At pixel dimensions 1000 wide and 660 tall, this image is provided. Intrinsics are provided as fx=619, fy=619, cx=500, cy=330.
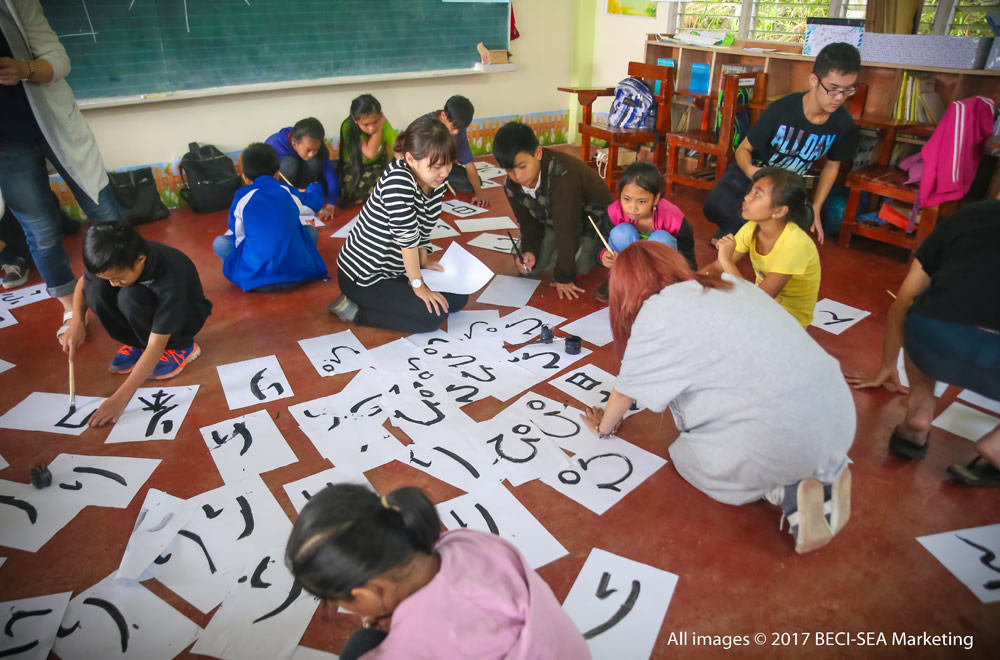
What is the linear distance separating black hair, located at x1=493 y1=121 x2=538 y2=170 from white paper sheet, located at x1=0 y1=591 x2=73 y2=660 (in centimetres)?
207

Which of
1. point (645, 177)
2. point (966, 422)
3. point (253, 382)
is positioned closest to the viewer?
point (966, 422)

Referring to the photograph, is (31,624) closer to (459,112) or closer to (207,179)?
(459,112)

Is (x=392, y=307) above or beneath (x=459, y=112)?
beneath

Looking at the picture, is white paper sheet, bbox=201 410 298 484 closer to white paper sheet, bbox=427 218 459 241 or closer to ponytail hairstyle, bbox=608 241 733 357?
ponytail hairstyle, bbox=608 241 733 357

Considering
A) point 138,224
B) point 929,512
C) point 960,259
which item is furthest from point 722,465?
point 138,224

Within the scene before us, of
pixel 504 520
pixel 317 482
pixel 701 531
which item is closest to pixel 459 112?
pixel 317 482

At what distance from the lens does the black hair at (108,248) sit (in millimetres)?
1912

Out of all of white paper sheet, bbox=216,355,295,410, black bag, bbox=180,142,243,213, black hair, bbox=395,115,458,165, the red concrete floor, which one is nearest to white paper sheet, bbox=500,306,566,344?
the red concrete floor

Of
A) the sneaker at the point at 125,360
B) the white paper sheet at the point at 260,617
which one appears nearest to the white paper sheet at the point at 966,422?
the white paper sheet at the point at 260,617

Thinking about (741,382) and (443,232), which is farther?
(443,232)

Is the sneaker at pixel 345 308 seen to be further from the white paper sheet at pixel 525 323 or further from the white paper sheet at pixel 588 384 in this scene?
the white paper sheet at pixel 588 384

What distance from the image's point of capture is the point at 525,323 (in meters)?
2.71

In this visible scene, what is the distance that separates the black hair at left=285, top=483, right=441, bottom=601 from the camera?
2.94 ft

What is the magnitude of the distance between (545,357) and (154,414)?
142 cm
